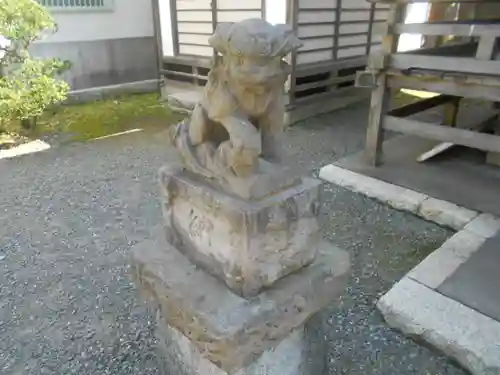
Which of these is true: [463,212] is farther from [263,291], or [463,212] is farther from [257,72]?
[257,72]

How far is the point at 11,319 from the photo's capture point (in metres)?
2.69

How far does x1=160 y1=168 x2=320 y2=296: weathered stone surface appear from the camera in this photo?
5.07 feet

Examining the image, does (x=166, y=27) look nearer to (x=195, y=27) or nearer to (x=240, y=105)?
(x=195, y=27)

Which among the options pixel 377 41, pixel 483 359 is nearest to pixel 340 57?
pixel 377 41

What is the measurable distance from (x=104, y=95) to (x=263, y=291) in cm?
798

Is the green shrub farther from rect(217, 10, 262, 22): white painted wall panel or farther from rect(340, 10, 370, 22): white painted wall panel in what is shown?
rect(340, 10, 370, 22): white painted wall panel

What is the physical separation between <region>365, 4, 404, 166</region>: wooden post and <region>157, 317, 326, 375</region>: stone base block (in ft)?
9.87

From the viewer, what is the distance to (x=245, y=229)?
4.99 ft

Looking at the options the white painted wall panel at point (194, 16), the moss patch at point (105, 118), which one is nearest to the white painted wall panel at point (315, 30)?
the white painted wall panel at point (194, 16)

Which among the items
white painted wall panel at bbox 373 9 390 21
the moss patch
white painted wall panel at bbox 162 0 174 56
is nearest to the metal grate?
white painted wall panel at bbox 162 0 174 56

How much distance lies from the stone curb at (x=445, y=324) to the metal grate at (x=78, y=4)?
7.60 meters

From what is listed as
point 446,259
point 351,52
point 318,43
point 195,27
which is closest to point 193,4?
point 195,27

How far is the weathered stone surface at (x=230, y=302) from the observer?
1566 millimetres

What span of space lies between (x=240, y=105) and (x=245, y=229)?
0.45 metres
